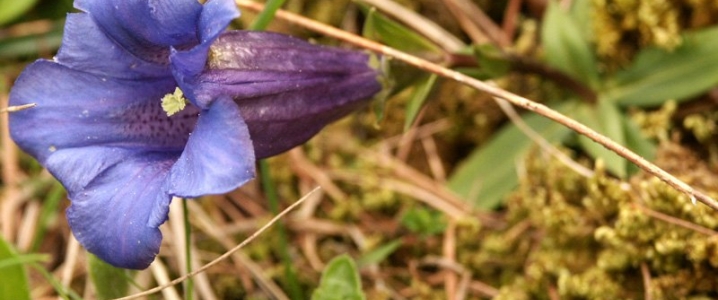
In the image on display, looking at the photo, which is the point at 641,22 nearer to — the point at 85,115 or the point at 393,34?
the point at 393,34

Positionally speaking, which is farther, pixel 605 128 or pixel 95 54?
pixel 605 128

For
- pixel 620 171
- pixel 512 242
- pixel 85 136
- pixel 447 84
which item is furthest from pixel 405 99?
pixel 85 136

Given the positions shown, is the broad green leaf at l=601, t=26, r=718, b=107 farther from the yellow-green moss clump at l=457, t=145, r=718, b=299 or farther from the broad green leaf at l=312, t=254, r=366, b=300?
the broad green leaf at l=312, t=254, r=366, b=300

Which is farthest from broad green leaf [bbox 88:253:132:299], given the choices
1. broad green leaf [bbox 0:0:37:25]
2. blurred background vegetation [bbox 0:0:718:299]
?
broad green leaf [bbox 0:0:37:25]

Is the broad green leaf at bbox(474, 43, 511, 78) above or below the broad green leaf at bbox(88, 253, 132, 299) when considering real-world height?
above

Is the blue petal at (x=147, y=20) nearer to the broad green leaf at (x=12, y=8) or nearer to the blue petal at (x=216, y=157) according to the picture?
the blue petal at (x=216, y=157)

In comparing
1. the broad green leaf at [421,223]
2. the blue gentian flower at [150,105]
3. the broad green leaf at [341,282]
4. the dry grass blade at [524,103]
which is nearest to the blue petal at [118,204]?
the blue gentian flower at [150,105]

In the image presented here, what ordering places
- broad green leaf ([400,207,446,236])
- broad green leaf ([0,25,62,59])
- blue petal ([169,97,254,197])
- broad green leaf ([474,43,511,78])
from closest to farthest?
1. blue petal ([169,97,254,197])
2. broad green leaf ([474,43,511,78])
3. broad green leaf ([400,207,446,236])
4. broad green leaf ([0,25,62,59])

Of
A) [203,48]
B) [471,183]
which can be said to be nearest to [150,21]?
[203,48]
